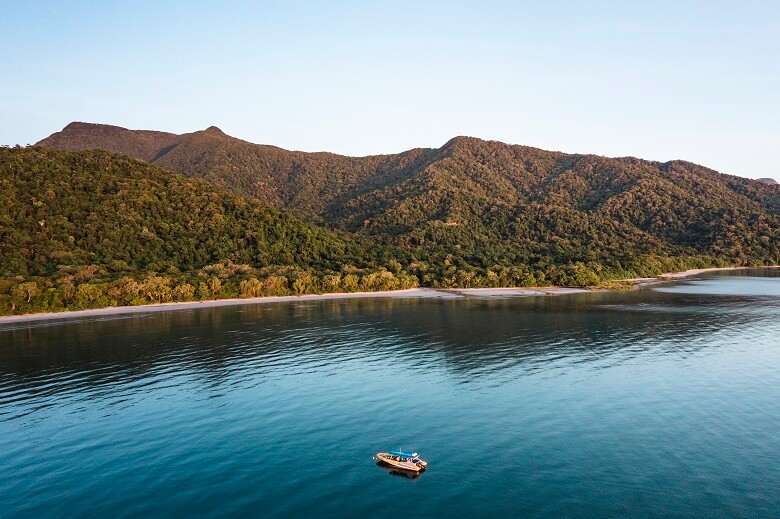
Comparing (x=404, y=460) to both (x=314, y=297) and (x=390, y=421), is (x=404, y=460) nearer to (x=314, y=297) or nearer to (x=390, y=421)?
(x=390, y=421)

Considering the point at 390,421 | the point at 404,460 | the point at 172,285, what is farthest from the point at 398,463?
the point at 172,285

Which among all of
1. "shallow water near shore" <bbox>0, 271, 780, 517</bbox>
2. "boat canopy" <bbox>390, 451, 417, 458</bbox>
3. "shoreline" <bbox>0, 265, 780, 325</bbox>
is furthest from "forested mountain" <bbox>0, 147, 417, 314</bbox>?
"boat canopy" <bbox>390, 451, 417, 458</bbox>

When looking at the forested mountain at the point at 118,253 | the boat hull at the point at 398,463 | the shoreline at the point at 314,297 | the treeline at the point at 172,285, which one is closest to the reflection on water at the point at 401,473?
the boat hull at the point at 398,463

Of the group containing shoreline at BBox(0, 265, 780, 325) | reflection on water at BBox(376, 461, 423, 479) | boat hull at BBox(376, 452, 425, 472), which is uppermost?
shoreline at BBox(0, 265, 780, 325)

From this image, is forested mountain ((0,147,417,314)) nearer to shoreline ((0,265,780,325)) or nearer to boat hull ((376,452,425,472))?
shoreline ((0,265,780,325))

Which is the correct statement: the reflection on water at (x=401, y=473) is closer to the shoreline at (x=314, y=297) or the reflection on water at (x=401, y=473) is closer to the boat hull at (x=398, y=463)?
the boat hull at (x=398, y=463)

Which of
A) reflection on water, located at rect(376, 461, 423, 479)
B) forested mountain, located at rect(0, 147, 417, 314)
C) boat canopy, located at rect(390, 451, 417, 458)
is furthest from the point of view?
forested mountain, located at rect(0, 147, 417, 314)
